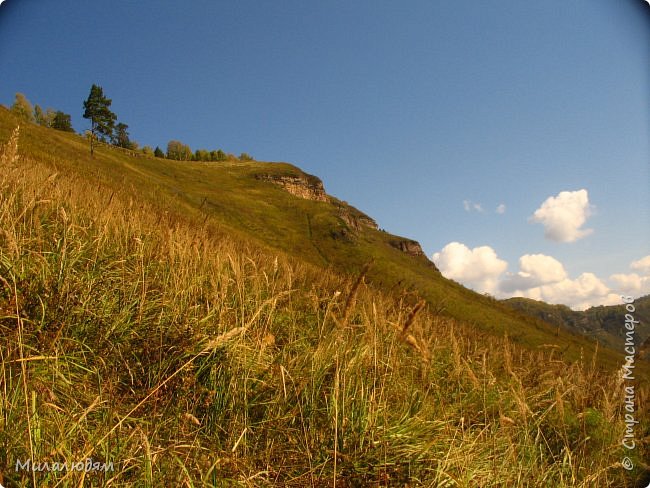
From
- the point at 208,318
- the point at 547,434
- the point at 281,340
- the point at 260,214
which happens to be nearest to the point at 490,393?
the point at 547,434

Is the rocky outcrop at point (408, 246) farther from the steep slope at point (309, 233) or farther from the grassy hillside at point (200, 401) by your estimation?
the grassy hillside at point (200, 401)

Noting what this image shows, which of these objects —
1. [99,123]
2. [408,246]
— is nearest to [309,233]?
[99,123]

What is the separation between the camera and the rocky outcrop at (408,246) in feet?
453

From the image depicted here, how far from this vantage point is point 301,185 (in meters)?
155

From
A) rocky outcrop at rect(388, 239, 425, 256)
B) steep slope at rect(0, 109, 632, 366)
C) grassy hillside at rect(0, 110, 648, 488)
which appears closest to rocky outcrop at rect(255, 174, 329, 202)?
rocky outcrop at rect(388, 239, 425, 256)

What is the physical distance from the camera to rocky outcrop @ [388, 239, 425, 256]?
5438 inches

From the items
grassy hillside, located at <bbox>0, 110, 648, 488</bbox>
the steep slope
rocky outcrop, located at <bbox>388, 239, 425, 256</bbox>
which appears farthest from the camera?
rocky outcrop, located at <bbox>388, 239, 425, 256</bbox>

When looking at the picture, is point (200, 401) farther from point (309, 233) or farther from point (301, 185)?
point (301, 185)

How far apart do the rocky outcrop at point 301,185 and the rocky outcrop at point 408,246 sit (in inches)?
1468

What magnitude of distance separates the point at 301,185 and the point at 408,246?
5631cm

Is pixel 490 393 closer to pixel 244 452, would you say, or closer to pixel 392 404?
pixel 392 404

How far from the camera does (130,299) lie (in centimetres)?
318

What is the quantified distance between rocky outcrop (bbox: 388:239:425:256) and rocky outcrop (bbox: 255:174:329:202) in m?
37.3

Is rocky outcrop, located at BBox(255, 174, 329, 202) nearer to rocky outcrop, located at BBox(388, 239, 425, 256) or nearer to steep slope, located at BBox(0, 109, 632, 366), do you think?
rocky outcrop, located at BBox(388, 239, 425, 256)
